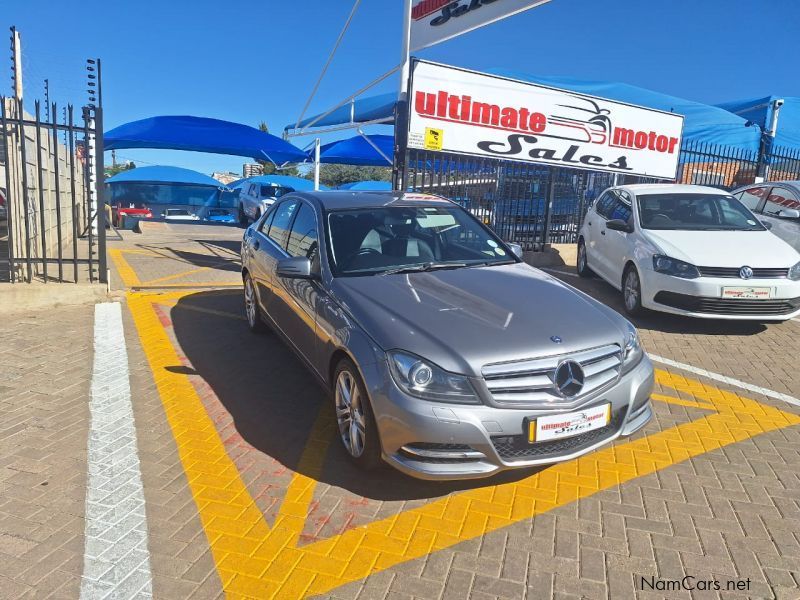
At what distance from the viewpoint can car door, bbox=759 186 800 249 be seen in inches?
324

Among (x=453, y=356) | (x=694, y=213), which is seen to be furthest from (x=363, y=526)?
(x=694, y=213)

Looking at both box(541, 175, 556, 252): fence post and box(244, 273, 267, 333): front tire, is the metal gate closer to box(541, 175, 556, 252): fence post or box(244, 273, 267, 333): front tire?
box(244, 273, 267, 333): front tire

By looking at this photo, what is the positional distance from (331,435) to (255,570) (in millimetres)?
1310

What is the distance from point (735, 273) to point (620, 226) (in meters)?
1.62

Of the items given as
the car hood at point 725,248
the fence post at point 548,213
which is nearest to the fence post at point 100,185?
the car hood at point 725,248

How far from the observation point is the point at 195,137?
16.1 m

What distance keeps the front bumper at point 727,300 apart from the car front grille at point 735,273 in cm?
4

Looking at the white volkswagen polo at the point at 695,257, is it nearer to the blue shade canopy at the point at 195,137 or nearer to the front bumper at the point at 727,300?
the front bumper at the point at 727,300

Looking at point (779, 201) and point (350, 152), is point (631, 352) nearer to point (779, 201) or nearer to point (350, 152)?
point (779, 201)

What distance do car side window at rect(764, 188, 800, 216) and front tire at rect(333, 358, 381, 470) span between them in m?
8.32

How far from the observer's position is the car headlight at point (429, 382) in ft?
8.94

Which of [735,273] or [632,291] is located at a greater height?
[735,273]

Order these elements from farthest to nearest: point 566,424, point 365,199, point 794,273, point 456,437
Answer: point 794,273 < point 365,199 < point 566,424 < point 456,437

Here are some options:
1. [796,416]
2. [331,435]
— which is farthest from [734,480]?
[331,435]
